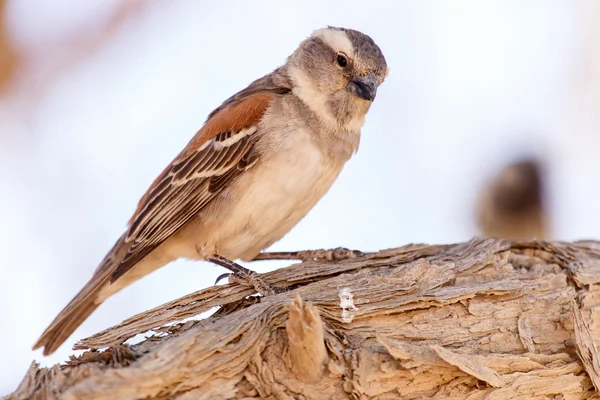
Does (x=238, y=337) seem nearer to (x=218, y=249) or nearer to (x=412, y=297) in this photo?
(x=412, y=297)

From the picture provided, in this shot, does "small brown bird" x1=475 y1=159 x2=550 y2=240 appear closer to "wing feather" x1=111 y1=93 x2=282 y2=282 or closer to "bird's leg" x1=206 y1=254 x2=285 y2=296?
"wing feather" x1=111 y1=93 x2=282 y2=282

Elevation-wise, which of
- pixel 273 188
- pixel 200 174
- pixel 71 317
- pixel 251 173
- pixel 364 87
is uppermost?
pixel 364 87

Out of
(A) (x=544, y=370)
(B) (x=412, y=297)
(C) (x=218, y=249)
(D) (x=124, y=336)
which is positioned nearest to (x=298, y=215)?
(C) (x=218, y=249)

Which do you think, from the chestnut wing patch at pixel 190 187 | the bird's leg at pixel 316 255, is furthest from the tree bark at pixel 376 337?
the chestnut wing patch at pixel 190 187

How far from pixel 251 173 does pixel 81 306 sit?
1800mm

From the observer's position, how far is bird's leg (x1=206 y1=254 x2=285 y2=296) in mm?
4574

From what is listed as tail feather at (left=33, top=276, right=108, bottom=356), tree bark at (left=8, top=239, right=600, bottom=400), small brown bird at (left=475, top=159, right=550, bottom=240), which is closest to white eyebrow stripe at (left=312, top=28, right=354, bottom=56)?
small brown bird at (left=475, top=159, right=550, bottom=240)

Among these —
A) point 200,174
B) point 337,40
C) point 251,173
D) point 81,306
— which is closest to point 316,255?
point 251,173

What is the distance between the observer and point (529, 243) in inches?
202

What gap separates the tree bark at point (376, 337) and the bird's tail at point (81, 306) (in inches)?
61.9

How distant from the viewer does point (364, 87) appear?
5535 millimetres

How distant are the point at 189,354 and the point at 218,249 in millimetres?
1939

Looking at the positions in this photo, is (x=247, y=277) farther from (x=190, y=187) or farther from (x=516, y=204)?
(x=516, y=204)

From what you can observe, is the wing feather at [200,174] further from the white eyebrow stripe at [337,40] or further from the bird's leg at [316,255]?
the bird's leg at [316,255]
